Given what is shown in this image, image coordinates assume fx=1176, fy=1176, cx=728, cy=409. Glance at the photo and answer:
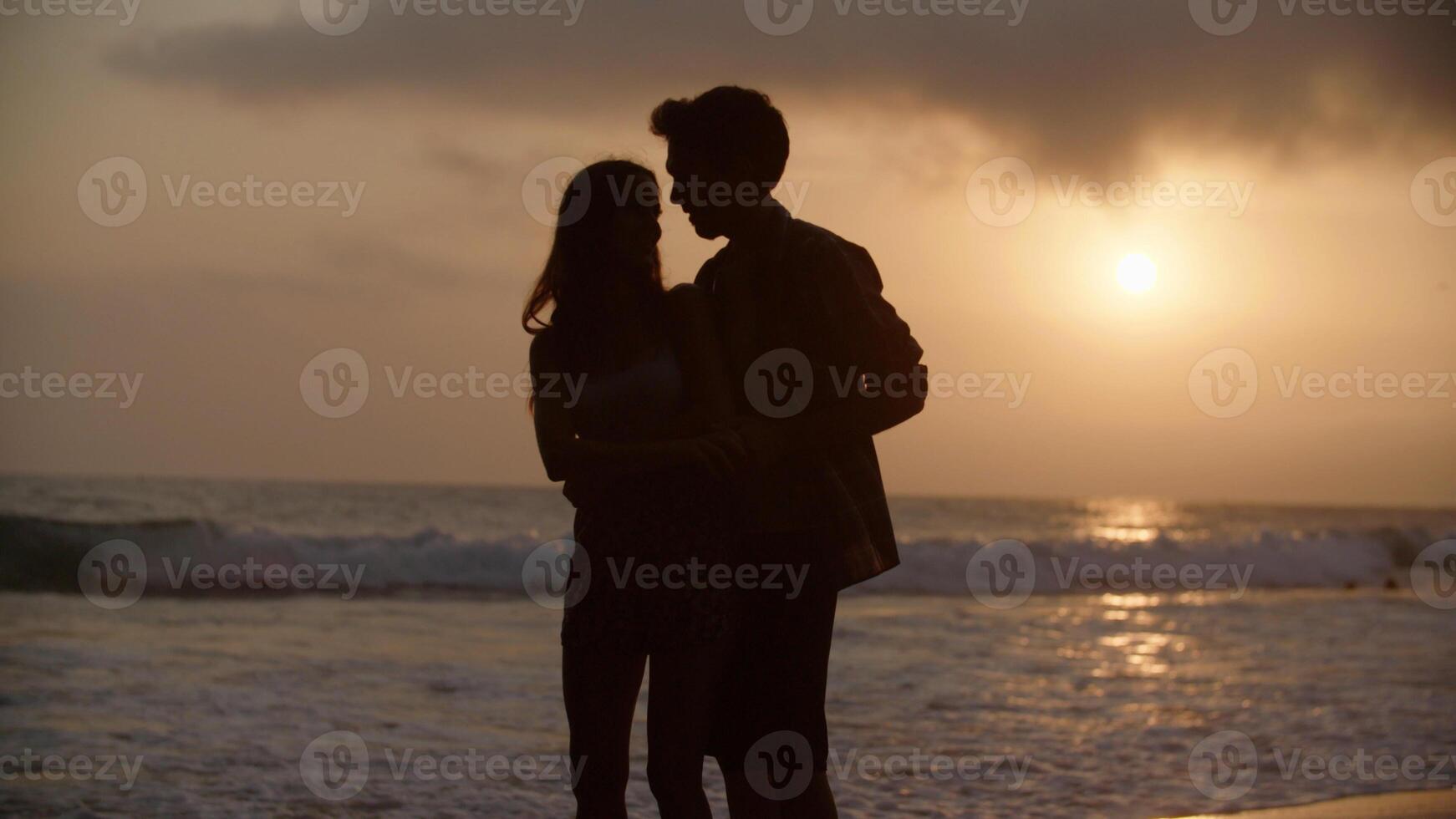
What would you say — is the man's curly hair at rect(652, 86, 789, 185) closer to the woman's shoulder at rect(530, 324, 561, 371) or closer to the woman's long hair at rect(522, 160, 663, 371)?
the woman's long hair at rect(522, 160, 663, 371)

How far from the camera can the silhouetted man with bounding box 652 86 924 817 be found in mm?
2166

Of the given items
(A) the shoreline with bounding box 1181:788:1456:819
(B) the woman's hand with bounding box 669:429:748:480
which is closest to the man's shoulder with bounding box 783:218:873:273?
(B) the woman's hand with bounding box 669:429:748:480

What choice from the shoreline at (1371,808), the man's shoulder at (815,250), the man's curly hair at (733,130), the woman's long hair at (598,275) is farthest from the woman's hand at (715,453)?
the shoreline at (1371,808)

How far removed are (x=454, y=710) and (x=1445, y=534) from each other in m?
29.3

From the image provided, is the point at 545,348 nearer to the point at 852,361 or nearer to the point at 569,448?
the point at 569,448

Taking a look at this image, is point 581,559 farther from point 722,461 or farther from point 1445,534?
point 1445,534

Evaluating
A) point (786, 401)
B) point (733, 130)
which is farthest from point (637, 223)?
point (786, 401)

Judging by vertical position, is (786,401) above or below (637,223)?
below

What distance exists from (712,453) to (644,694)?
177 inches

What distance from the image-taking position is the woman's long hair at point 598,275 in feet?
7.07

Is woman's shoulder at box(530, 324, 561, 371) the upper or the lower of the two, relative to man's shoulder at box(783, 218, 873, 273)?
lower

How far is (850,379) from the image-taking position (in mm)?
2193

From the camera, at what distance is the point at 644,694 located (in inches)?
248

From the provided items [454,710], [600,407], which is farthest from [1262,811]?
[454,710]
